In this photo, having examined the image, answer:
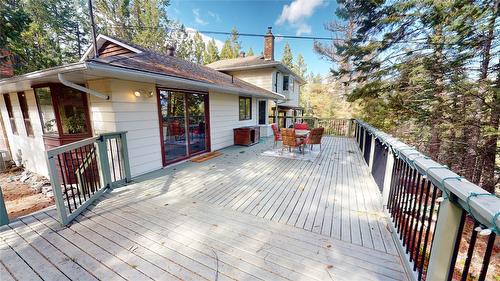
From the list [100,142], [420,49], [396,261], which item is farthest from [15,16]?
[420,49]

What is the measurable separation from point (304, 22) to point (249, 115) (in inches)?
333

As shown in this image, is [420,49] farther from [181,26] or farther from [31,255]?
[181,26]

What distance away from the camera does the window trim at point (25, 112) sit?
18.8 feet

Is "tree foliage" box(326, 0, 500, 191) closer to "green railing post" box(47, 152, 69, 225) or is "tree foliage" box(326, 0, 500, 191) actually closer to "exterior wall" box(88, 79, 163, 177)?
"exterior wall" box(88, 79, 163, 177)

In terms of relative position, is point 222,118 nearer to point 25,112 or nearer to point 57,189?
point 57,189

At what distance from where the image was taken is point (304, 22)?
1309 centimetres

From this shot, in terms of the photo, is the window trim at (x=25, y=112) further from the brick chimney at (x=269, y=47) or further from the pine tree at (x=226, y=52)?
the pine tree at (x=226, y=52)

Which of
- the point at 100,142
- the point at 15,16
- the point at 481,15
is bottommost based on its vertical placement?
the point at 100,142

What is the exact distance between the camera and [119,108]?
12.8ft

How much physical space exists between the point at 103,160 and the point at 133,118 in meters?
1.12

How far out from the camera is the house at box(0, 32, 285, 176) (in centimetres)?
379

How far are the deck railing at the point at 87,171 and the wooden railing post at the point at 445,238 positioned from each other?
3.55 metres

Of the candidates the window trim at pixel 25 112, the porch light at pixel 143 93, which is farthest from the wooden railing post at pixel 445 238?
the window trim at pixel 25 112

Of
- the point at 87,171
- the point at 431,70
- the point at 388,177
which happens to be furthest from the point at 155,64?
the point at 431,70
